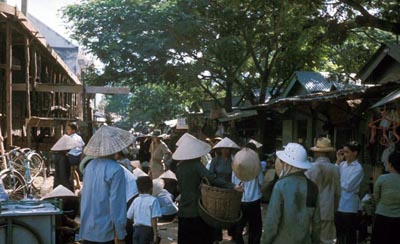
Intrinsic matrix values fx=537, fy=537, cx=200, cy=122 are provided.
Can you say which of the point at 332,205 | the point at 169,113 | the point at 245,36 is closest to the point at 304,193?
the point at 332,205

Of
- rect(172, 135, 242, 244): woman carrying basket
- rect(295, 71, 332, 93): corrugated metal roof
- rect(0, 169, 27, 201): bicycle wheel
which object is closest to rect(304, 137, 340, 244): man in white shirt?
rect(172, 135, 242, 244): woman carrying basket

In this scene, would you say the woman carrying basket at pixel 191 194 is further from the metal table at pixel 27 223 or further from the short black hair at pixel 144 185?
the metal table at pixel 27 223

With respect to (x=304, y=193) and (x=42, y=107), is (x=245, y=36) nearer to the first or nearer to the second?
(x=42, y=107)

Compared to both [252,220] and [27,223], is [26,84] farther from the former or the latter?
[27,223]

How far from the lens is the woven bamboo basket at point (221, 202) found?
20.7 feet

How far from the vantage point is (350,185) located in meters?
7.61

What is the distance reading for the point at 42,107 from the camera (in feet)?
66.3

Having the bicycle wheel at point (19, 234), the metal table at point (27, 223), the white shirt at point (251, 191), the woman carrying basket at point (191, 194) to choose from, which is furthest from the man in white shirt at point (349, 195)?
the bicycle wheel at point (19, 234)

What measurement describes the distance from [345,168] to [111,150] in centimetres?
373

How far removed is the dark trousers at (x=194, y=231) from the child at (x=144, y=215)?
35 cm

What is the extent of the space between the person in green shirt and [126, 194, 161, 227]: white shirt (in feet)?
8.93

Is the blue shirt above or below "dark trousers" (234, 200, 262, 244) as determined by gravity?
above

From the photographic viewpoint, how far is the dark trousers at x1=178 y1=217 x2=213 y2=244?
22.4 feet

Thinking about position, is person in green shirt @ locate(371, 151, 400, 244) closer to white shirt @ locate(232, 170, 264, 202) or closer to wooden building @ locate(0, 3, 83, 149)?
white shirt @ locate(232, 170, 264, 202)
